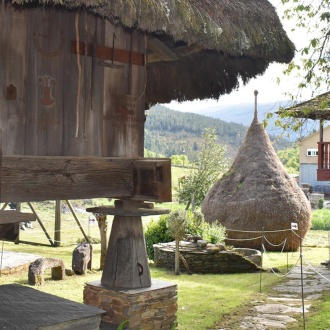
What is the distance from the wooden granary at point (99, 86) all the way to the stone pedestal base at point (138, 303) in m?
0.16

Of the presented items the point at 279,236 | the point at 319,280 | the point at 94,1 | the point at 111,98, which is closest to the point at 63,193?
the point at 111,98

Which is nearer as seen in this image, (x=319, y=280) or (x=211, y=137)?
(x=319, y=280)

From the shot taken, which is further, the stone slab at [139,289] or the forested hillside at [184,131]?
the forested hillside at [184,131]

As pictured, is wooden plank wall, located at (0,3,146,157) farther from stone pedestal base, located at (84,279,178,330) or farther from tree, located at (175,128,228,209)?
tree, located at (175,128,228,209)

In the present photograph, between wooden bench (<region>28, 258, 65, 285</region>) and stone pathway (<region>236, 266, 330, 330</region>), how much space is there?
4206 mm

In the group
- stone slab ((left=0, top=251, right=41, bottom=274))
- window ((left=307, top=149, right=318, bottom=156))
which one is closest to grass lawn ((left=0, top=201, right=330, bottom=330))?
stone slab ((left=0, top=251, right=41, bottom=274))

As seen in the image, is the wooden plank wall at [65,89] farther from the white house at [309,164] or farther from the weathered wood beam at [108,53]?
the white house at [309,164]

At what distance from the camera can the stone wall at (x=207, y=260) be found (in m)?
13.3

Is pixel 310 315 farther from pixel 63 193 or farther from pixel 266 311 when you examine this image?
pixel 63 193

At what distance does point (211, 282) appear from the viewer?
12062 millimetres

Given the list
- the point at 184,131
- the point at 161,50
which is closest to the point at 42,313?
the point at 161,50

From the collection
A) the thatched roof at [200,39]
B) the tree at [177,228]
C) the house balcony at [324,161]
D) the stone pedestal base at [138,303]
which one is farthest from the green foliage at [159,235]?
the stone pedestal base at [138,303]

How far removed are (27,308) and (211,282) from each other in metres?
7.44

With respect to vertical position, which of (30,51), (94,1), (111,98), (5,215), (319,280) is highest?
(94,1)
